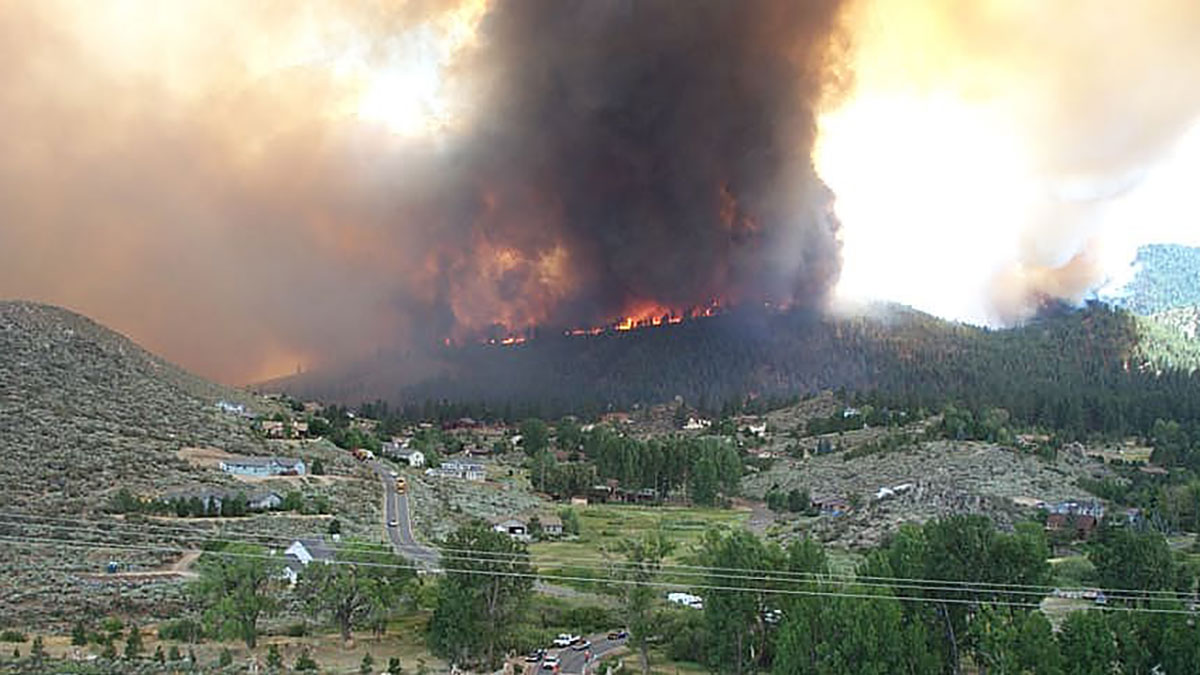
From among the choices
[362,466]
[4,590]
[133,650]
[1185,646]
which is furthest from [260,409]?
[1185,646]

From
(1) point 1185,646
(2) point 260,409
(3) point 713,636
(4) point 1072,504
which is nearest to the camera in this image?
(1) point 1185,646

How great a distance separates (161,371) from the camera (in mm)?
107625

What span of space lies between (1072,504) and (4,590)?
72867 mm

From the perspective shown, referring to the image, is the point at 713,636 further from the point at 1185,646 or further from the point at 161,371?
the point at 161,371

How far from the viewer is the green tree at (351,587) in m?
40.3

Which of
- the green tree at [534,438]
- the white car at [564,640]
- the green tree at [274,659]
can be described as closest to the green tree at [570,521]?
the white car at [564,640]

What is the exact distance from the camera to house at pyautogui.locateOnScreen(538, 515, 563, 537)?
244 feet

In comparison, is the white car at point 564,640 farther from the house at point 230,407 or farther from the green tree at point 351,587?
the house at point 230,407

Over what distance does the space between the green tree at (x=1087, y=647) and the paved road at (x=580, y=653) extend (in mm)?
17963

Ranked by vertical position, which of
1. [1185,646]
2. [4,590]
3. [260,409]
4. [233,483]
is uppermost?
[260,409]

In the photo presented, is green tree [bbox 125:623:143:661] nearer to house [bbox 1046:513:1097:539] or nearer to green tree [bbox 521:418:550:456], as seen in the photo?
house [bbox 1046:513:1097:539]

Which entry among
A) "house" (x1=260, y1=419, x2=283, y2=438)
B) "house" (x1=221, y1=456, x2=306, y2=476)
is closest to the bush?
"house" (x1=221, y1=456, x2=306, y2=476)

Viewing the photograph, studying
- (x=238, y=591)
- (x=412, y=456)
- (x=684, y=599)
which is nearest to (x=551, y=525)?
(x=684, y=599)

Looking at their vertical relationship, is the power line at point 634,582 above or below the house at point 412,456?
below
